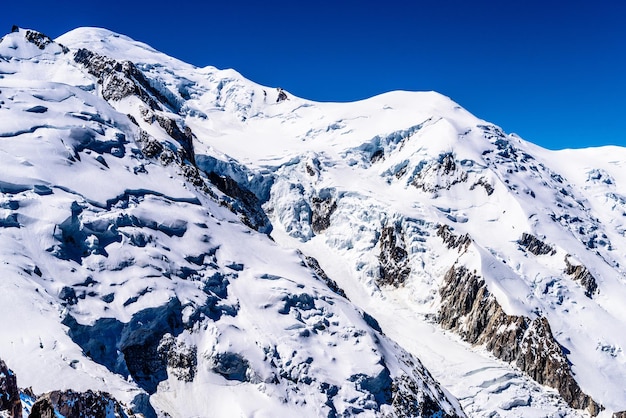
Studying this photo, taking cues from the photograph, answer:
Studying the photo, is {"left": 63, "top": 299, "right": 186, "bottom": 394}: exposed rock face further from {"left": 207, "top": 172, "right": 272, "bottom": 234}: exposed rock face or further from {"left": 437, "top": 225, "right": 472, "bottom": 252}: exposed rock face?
{"left": 437, "top": 225, "right": 472, "bottom": 252}: exposed rock face

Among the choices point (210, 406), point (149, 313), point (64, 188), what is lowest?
point (210, 406)

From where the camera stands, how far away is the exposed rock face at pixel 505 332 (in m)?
99.7

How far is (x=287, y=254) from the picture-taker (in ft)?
291

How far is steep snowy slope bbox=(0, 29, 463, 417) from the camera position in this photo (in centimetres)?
5831

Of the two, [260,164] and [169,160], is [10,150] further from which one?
[260,164]

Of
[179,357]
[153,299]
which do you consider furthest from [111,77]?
[179,357]

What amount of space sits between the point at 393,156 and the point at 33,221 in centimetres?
9897

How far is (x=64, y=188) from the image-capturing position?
7375 centimetres

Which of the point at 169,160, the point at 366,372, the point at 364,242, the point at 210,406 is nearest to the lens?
the point at 210,406

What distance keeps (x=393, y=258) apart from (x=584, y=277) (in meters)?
37.1

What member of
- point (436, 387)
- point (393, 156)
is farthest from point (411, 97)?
point (436, 387)

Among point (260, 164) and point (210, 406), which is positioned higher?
point (260, 164)

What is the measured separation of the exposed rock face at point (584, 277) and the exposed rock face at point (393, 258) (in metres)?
31.6

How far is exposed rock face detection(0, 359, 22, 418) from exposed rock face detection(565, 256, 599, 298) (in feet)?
374
